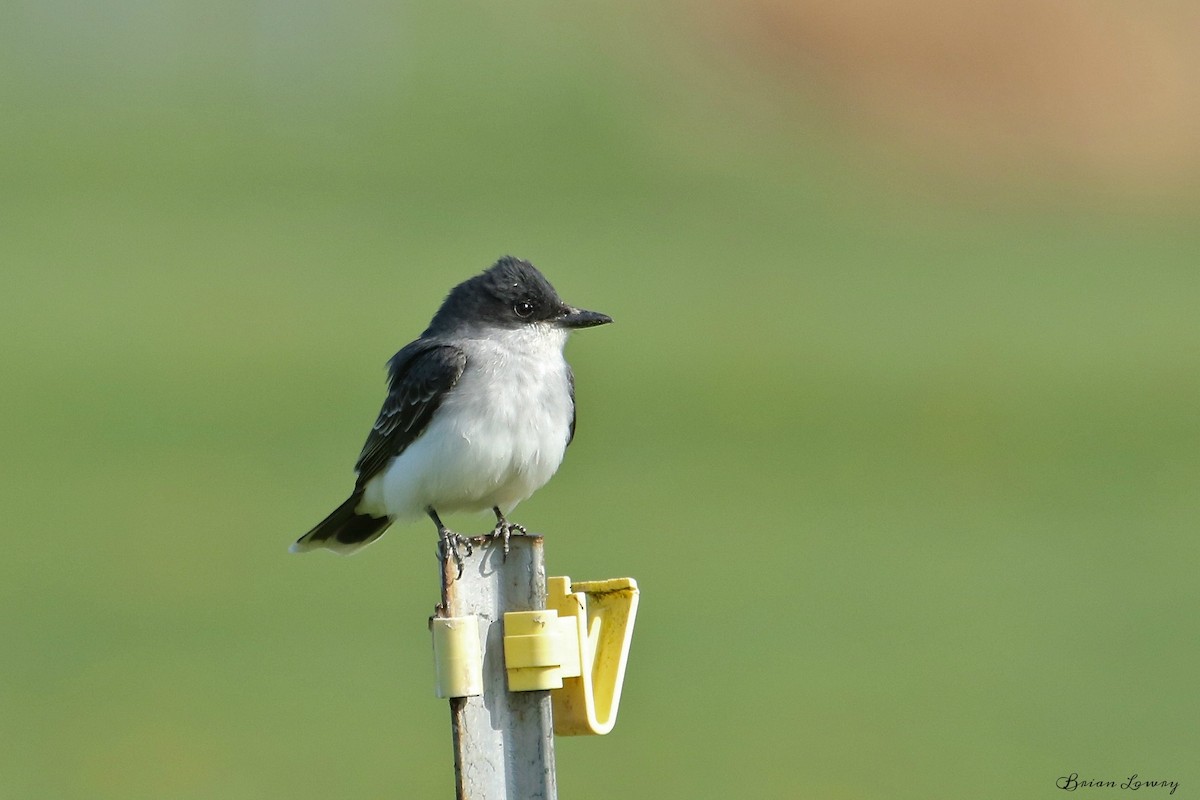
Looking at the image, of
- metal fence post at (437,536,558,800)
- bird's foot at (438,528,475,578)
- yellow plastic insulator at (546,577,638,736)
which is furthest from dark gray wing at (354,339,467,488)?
metal fence post at (437,536,558,800)

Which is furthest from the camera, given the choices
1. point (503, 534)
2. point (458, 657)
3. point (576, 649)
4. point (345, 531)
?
point (345, 531)

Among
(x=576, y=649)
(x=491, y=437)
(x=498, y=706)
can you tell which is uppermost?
(x=491, y=437)

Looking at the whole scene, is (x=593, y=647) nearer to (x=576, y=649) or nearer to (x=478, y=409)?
→ (x=576, y=649)

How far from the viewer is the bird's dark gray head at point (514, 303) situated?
24.1 ft

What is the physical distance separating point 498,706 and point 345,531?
3.15m

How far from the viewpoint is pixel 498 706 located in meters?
4.78

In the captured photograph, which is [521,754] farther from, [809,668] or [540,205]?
[540,205]

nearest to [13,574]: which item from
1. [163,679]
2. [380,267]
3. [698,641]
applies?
[163,679]

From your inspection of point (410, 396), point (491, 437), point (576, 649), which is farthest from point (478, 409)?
point (576, 649)

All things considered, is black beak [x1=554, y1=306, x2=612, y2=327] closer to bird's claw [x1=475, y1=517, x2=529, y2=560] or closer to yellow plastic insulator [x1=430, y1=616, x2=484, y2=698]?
bird's claw [x1=475, y1=517, x2=529, y2=560]

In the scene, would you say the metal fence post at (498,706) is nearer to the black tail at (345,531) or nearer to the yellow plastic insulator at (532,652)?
the yellow plastic insulator at (532,652)

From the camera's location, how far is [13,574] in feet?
59.5

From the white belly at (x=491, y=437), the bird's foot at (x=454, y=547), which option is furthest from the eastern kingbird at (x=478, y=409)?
the bird's foot at (x=454, y=547)

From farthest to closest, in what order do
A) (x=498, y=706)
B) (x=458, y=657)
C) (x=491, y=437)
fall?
(x=491, y=437) → (x=498, y=706) → (x=458, y=657)
